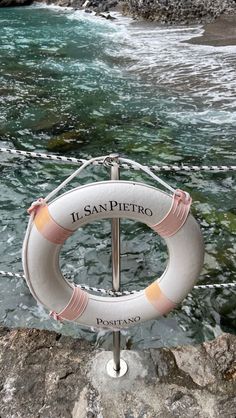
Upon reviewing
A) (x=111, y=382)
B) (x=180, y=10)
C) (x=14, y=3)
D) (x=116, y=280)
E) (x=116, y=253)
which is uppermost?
(x=116, y=253)

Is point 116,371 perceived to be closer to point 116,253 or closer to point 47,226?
point 116,253

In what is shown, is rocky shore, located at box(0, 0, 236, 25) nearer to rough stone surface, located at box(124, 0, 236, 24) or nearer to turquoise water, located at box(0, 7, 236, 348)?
rough stone surface, located at box(124, 0, 236, 24)

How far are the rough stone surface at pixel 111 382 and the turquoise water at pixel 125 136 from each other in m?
0.84

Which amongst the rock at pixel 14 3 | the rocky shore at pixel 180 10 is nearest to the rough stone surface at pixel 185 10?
the rocky shore at pixel 180 10

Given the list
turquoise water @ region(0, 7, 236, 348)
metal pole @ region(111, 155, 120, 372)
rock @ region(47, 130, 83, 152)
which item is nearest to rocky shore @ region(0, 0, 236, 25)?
turquoise water @ region(0, 7, 236, 348)

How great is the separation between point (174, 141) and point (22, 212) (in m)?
2.98

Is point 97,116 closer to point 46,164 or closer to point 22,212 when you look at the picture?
point 46,164

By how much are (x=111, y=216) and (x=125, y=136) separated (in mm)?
5395

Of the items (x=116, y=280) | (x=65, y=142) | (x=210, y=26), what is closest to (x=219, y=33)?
(x=210, y=26)

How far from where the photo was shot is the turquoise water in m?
3.91

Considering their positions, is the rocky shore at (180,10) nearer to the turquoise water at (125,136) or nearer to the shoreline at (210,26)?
the shoreline at (210,26)

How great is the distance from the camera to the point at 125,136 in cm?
724

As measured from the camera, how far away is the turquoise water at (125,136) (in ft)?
12.8

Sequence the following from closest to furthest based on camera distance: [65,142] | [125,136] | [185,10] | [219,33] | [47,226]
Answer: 1. [47,226]
2. [65,142]
3. [125,136]
4. [219,33]
5. [185,10]
